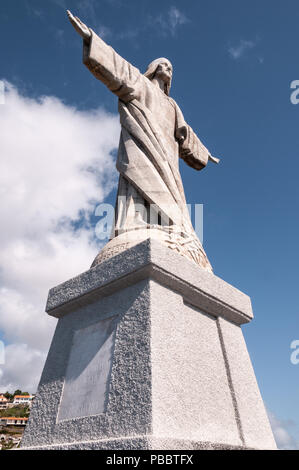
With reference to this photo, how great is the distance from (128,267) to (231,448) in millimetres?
1646

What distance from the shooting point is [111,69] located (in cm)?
527

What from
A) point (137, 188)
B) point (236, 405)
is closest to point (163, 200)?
point (137, 188)

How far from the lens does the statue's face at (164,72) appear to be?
645 cm

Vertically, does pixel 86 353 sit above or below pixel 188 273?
below

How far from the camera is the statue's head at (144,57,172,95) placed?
6.46 m

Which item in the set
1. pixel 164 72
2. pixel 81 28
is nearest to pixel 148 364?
pixel 81 28

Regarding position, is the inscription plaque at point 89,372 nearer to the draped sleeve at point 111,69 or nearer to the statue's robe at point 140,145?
the statue's robe at point 140,145

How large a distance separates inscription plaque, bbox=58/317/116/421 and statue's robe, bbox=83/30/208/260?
4.83ft

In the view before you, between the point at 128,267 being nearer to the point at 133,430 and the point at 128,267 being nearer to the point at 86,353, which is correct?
the point at 86,353

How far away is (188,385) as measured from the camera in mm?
2971

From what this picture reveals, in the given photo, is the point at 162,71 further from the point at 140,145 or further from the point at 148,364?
the point at 148,364

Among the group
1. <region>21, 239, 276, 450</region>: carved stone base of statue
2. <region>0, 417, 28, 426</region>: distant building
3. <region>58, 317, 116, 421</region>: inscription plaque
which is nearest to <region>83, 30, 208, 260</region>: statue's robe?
<region>21, 239, 276, 450</region>: carved stone base of statue

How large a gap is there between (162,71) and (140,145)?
213cm

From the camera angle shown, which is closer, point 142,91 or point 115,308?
point 115,308
